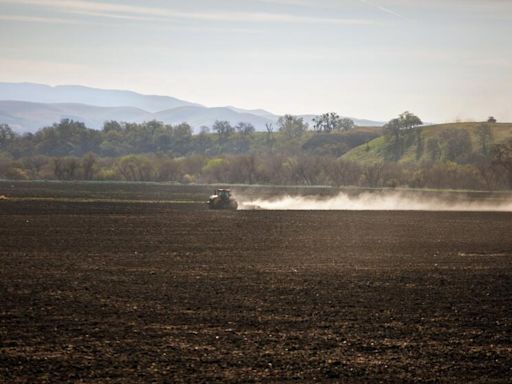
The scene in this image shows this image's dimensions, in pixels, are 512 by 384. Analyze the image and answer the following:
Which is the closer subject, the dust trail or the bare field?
the bare field

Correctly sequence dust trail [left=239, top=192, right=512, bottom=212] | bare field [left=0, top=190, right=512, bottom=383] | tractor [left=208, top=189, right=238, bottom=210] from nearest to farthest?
1. bare field [left=0, top=190, right=512, bottom=383]
2. tractor [left=208, top=189, right=238, bottom=210]
3. dust trail [left=239, top=192, right=512, bottom=212]

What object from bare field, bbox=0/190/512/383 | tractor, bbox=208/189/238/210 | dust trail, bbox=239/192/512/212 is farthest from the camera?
dust trail, bbox=239/192/512/212

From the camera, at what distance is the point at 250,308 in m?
23.3

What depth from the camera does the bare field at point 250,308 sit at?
17.0 metres

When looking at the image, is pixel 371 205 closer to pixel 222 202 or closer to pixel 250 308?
pixel 222 202

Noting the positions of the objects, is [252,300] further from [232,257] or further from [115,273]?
[232,257]

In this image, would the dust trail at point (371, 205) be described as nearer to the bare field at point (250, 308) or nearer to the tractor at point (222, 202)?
the tractor at point (222, 202)

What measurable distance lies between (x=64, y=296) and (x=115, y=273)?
553 cm

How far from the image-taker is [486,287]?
28.1 m

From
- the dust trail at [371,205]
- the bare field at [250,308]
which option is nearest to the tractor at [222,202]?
the dust trail at [371,205]

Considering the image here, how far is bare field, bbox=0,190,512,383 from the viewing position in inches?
669

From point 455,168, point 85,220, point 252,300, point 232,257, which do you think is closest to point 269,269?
point 232,257

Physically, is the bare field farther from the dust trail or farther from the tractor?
the dust trail

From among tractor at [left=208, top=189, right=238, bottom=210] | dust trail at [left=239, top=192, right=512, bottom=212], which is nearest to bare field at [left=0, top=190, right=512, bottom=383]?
tractor at [left=208, top=189, right=238, bottom=210]
